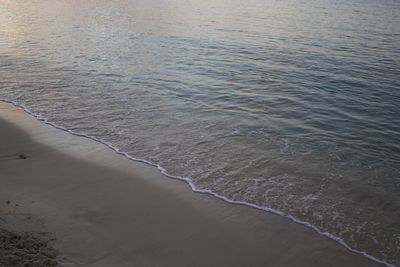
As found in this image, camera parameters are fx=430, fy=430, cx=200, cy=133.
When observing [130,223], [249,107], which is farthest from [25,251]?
[249,107]

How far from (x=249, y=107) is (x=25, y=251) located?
9255 mm

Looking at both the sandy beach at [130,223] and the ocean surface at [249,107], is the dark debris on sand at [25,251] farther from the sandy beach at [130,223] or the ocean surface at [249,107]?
the ocean surface at [249,107]

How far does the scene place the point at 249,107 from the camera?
1360 cm

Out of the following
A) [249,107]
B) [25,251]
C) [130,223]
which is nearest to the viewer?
[25,251]

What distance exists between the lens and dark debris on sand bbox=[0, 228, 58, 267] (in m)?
5.18

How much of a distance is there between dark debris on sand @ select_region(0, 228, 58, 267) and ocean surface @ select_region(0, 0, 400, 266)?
132 inches

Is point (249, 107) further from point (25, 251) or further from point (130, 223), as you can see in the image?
point (25, 251)

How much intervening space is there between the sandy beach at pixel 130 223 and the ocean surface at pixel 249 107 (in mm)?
542

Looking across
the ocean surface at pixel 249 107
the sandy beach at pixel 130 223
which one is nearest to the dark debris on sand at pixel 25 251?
the sandy beach at pixel 130 223

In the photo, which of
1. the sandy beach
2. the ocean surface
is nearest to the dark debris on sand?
the sandy beach

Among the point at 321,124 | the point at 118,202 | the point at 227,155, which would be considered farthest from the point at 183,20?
the point at 118,202

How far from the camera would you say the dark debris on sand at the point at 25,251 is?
204 inches

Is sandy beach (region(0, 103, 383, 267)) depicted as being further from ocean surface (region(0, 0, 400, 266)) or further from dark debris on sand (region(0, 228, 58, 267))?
ocean surface (region(0, 0, 400, 266))

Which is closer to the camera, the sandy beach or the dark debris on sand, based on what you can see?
the dark debris on sand
